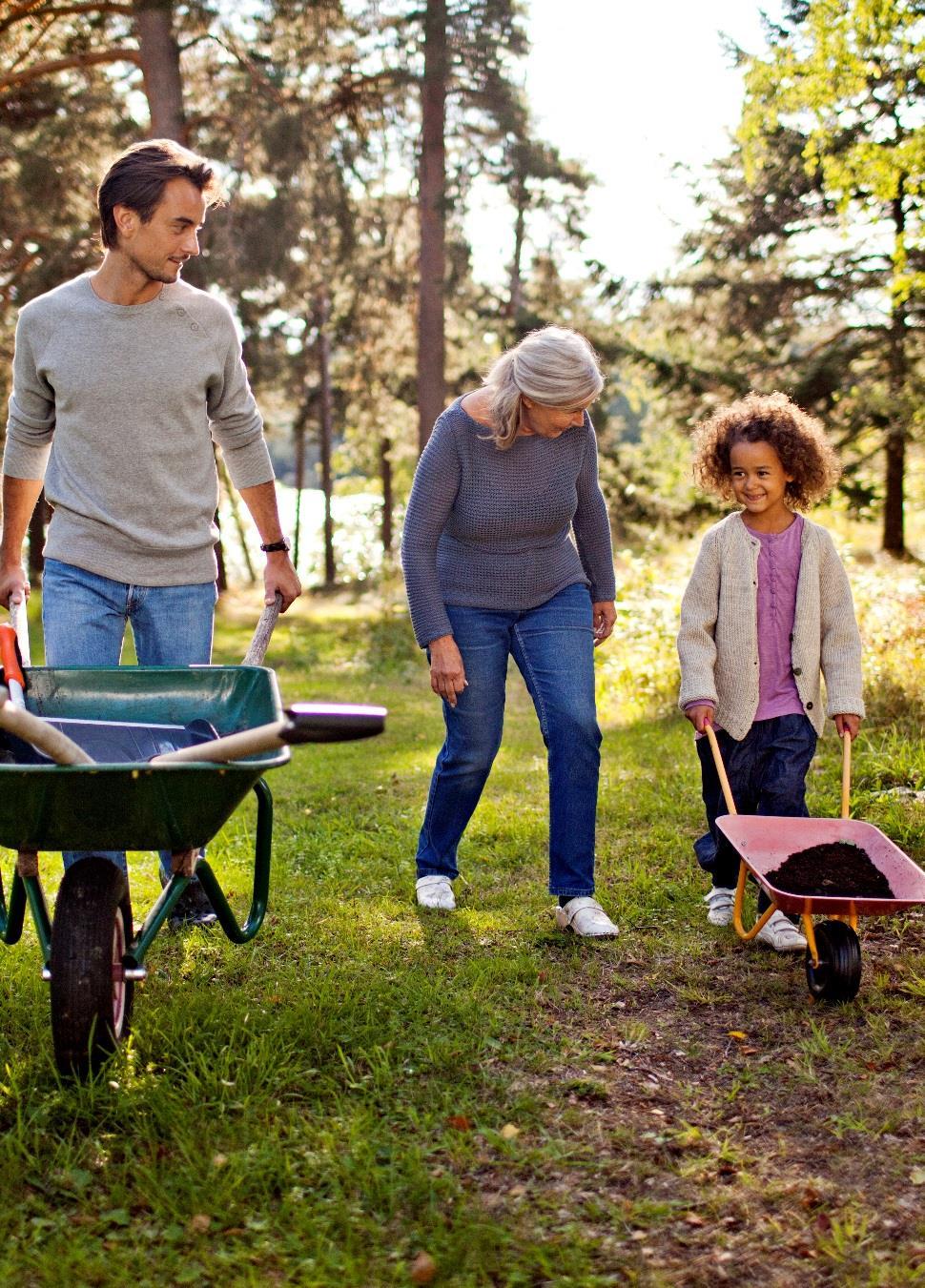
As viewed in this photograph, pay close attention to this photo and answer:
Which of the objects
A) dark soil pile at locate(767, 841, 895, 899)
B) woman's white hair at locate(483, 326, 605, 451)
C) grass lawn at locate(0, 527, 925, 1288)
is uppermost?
woman's white hair at locate(483, 326, 605, 451)

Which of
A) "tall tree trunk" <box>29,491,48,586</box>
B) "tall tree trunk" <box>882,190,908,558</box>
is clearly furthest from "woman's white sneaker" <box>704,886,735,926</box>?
"tall tree trunk" <box>29,491,48,586</box>

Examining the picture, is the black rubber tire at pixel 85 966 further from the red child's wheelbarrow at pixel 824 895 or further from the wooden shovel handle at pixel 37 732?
the red child's wheelbarrow at pixel 824 895

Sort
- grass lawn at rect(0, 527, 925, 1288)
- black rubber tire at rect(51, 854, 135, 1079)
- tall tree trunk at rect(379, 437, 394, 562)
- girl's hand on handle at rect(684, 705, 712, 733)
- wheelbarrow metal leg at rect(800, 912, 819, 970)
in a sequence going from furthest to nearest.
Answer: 1. tall tree trunk at rect(379, 437, 394, 562)
2. girl's hand on handle at rect(684, 705, 712, 733)
3. wheelbarrow metal leg at rect(800, 912, 819, 970)
4. black rubber tire at rect(51, 854, 135, 1079)
5. grass lawn at rect(0, 527, 925, 1288)

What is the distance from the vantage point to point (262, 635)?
363 centimetres

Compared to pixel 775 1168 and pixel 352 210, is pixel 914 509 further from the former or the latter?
pixel 775 1168

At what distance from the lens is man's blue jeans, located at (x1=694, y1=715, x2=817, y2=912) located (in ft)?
13.2

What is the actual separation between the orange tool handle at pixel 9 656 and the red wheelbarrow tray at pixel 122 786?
87mm

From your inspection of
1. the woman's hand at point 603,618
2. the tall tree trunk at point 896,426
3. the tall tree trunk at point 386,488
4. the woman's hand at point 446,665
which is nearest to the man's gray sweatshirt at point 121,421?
the woman's hand at point 446,665

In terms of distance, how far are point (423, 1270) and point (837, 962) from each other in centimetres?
161

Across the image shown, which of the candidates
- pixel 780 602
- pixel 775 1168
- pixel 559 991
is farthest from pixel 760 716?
pixel 775 1168

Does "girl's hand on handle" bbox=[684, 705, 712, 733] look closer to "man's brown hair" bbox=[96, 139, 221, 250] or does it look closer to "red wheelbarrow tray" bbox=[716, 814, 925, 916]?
"red wheelbarrow tray" bbox=[716, 814, 925, 916]

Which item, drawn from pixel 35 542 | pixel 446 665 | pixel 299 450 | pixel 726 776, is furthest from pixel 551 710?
pixel 299 450

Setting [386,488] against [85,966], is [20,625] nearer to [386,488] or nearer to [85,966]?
[85,966]

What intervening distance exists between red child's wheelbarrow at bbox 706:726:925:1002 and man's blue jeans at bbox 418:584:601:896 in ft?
1.42
